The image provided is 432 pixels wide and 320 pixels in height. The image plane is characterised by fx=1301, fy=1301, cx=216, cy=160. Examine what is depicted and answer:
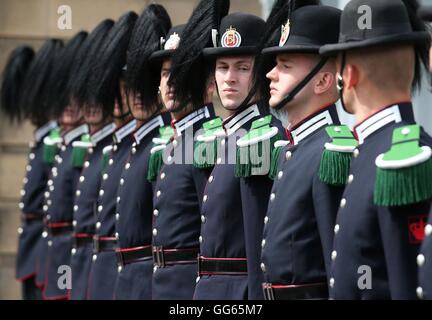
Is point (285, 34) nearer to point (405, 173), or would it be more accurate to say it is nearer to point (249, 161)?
point (249, 161)

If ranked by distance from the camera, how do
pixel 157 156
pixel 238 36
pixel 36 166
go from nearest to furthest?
pixel 238 36, pixel 157 156, pixel 36 166

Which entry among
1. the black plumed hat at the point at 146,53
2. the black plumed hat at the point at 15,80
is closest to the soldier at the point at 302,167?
the black plumed hat at the point at 146,53

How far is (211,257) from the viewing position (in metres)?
5.75

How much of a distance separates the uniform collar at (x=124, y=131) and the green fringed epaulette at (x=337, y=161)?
3081 millimetres

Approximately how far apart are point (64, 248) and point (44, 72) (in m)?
2.45

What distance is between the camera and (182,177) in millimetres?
6297

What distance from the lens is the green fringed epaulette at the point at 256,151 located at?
5.36m

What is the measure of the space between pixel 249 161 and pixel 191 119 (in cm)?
110

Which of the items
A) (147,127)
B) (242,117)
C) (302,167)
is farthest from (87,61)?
(302,167)

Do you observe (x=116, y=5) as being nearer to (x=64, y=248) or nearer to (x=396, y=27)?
(x=64, y=248)

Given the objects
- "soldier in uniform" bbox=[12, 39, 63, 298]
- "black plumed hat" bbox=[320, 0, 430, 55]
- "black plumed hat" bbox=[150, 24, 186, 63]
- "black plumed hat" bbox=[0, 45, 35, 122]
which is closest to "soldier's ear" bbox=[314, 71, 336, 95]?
"black plumed hat" bbox=[320, 0, 430, 55]

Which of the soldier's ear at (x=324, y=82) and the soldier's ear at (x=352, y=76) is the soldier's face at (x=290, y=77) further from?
the soldier's ear at (x=352, y=76)

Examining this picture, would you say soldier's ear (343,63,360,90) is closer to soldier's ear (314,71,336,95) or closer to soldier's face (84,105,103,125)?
soldier's ear (314,71,336,95)
